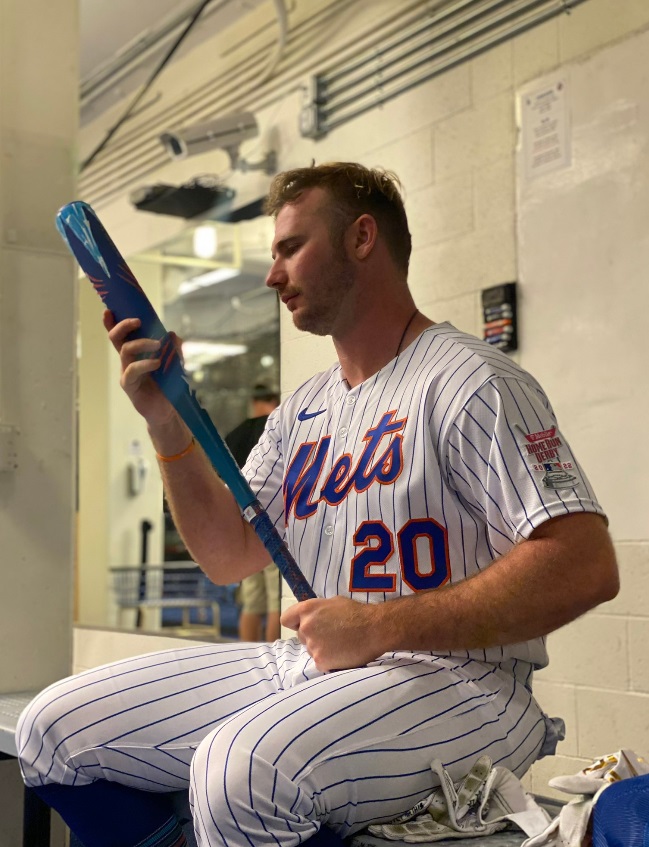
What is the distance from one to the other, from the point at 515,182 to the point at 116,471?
165 inches

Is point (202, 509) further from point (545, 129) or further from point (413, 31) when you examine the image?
point (413, 31)

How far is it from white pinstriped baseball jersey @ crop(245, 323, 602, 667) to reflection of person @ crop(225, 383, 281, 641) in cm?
38

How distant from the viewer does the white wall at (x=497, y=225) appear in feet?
9.05

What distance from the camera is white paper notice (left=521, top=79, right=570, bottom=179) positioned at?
10.0ft

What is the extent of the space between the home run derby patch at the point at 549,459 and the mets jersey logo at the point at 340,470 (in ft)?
0.67

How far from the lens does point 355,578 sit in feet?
4.93

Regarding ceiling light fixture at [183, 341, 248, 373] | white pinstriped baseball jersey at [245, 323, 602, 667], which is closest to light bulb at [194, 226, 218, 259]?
ceiling light fixture at [183, 341, 248, 373]

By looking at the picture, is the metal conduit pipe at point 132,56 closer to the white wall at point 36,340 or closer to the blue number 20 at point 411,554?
the white wall at point 36,340

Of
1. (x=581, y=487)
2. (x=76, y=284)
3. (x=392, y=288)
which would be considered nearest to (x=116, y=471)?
(x=76, y=284)

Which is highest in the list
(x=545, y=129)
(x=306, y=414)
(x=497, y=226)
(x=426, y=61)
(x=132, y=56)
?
(x=132, y=56)

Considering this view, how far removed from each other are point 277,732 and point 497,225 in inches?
91.4

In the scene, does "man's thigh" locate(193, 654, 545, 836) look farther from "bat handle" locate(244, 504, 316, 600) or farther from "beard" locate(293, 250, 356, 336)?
"beard" locate(293, 250, 356, 336)

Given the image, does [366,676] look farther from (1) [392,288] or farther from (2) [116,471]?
(2) [116,471]

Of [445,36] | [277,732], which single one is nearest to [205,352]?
[445,36]
